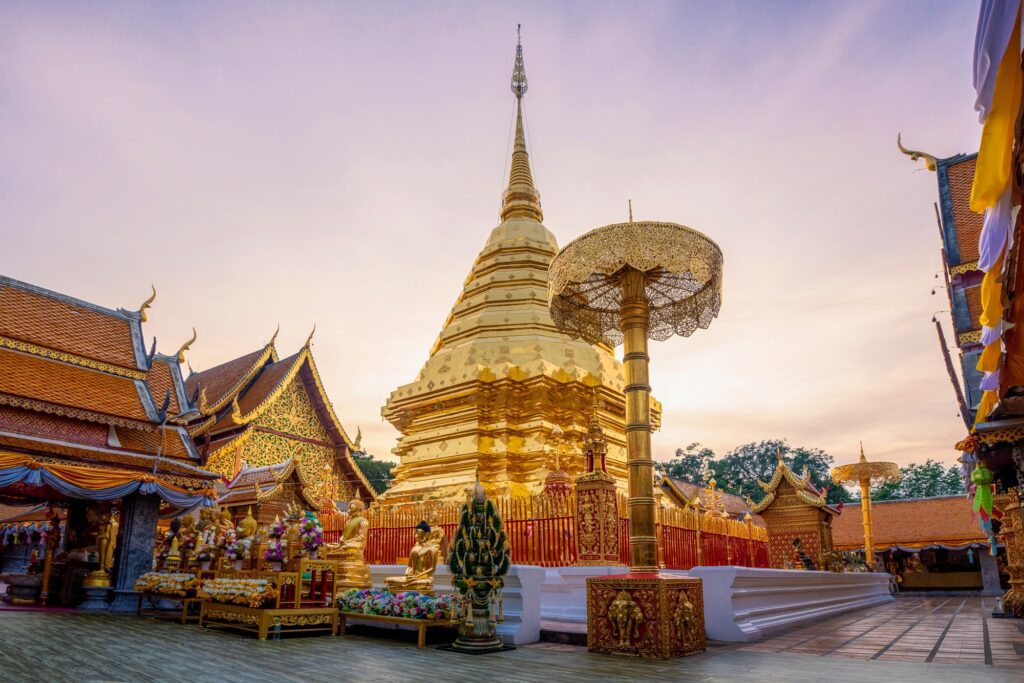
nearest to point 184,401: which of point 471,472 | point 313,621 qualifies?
point 471,472

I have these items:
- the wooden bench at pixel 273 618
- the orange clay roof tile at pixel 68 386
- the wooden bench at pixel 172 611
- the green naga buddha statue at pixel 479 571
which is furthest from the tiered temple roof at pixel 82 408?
the green naga buddha statue at pixel 479 571

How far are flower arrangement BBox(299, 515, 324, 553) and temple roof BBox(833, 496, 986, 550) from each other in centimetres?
2573

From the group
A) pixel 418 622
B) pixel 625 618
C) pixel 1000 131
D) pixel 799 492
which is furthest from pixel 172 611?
pixel 799 492

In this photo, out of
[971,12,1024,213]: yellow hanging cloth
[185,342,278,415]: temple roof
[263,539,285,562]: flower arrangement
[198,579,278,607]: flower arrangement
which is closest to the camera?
[971,12,1024,213]: yellow hanging cloth

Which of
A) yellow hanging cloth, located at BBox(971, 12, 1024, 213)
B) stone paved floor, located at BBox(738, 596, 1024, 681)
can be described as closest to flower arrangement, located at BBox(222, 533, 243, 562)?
stone paved floor, located at BBox(738, 596, 1024, 681)

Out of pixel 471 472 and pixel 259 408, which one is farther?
pixel 259 408

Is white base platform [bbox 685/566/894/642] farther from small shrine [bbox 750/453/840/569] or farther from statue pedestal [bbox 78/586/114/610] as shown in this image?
statue pedestal [bbox 78/586/114/610]

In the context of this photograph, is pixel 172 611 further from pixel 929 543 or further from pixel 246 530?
pixel 929 543

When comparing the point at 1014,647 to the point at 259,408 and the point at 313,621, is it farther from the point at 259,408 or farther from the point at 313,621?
the point at 259,408

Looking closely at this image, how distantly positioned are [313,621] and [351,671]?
266 centimetres

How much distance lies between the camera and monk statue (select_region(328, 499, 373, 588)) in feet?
28.9

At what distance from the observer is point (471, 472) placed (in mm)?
11875

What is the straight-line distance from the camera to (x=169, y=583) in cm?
946

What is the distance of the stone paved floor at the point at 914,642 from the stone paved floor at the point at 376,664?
0.19 meters
